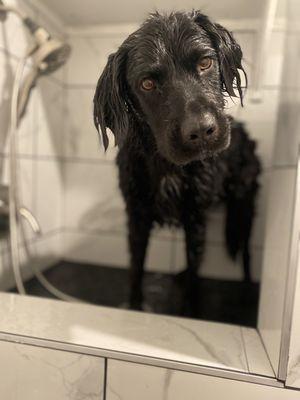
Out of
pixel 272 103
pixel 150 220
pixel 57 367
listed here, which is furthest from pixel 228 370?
pixel 272 103

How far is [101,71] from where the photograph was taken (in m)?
0.62

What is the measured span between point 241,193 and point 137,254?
1.39 ft

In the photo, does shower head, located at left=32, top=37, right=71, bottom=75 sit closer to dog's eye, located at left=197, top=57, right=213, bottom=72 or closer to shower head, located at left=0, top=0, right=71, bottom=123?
shower head, located at left=0, top=0, right=71, bottom=123

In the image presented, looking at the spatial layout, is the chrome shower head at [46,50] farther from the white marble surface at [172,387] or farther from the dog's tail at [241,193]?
the white marble surface at [172,387]

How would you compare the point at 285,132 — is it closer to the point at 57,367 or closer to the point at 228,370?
the point at 228,370

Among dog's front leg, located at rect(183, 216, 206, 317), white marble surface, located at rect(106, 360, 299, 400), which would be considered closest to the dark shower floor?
dog's front leg, located at rect(183, 216, 206, 317)

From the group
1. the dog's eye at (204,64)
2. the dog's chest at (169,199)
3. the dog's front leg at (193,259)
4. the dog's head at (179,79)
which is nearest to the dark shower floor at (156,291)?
the dog's front leg at (193,259)

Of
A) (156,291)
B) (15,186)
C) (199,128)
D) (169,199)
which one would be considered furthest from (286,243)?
(15,186)

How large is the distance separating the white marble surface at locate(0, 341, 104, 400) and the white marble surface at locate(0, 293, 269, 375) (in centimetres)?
3

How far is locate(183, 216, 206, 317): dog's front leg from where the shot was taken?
88 cm

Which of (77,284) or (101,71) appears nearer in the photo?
(101,71)

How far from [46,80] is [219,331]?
840mm

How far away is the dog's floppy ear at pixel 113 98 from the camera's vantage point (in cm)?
59

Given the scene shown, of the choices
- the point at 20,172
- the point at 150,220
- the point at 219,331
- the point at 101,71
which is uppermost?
the point at 101,71
